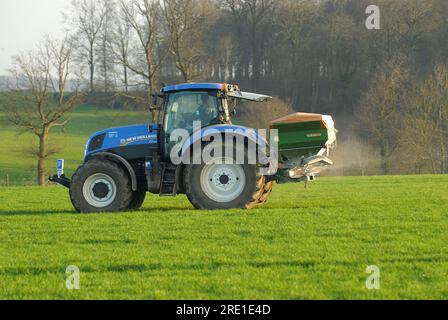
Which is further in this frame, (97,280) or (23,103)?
(23,103)

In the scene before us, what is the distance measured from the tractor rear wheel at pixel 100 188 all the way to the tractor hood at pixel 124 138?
0.42 m

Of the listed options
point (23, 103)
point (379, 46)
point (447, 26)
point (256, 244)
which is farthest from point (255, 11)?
point (256, 244)

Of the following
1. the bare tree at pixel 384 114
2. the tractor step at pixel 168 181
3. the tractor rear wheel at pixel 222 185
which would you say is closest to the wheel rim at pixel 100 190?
the tractor step at pixel 168 181

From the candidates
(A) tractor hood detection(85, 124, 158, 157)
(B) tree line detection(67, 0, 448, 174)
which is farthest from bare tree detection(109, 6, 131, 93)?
(A) tractor hood detection(85, 124, 158, 157)

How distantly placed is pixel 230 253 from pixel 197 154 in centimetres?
495

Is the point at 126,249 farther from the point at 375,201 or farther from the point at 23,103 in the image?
the point at 23,103

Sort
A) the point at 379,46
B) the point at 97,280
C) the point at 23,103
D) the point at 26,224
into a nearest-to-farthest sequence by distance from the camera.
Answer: the point at 97,280 → the point at 26,224 → the point at 23,103 → the point at 379,46

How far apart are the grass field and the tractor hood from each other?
4.67 ft

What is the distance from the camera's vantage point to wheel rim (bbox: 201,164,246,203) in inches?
546

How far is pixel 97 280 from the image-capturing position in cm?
756

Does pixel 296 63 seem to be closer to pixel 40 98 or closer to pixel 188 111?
pixel 40 98

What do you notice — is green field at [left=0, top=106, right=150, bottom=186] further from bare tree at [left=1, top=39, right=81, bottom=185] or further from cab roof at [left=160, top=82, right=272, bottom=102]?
cab roof at [left=160, top=82, right=272, bottom=102]

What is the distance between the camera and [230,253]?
29.4 feet
